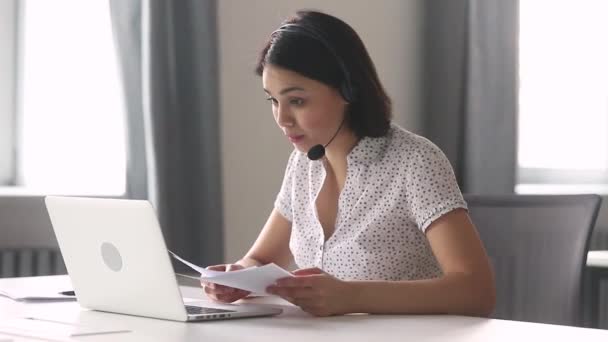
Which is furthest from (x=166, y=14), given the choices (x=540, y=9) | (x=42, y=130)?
(x=540, y=9)

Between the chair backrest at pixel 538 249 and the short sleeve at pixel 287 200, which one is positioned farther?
the short sleeve at pixel 287 200

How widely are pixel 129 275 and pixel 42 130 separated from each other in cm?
175

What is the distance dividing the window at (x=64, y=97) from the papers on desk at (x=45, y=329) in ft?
5.41

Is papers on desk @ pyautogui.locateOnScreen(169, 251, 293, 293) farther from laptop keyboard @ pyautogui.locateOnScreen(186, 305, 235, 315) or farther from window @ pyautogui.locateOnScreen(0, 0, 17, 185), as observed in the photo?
window @ pyautogui.locateOnScreen(0, 0, 17, 185)

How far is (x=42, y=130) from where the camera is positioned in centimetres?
317

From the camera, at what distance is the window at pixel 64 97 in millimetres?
3164

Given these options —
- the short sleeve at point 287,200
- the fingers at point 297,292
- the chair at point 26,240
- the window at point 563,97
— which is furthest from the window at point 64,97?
the fingers at point 297,292

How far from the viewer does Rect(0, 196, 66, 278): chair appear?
9.42ft

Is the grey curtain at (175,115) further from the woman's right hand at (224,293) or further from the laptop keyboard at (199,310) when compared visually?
the laptop keyboard at (199,310)

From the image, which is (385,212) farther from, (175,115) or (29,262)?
(29,262)

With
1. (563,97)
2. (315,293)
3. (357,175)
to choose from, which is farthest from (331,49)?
(563,97)

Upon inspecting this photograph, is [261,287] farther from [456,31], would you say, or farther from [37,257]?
[456,31]

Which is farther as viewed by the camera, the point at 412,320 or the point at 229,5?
the point at 229,5

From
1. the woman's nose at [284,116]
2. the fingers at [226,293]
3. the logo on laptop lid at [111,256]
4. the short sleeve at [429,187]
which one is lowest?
the fingers at [226,293]
